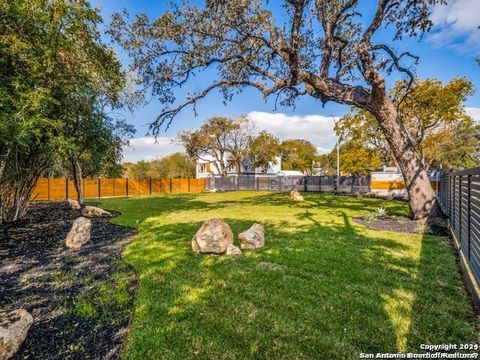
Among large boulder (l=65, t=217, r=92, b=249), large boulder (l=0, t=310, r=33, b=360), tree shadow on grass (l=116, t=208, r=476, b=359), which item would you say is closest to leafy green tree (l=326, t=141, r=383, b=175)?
tree shadow on grass (l=116, t=208, r=476, b=359)

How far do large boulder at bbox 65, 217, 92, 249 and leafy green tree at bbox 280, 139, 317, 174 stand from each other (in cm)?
4765

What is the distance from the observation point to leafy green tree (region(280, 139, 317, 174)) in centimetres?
5228

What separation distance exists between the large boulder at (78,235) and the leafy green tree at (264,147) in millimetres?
28063

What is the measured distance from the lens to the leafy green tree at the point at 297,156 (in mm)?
52281

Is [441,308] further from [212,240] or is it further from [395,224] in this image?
[395,224]

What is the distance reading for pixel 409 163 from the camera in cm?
732

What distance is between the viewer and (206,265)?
389 cm

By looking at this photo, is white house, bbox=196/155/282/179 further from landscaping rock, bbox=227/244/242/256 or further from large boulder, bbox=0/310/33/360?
large boulder, bbox=0/310/33/360

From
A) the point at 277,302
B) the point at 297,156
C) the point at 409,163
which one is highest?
the point at 297,156

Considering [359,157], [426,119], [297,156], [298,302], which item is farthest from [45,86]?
[297,156]

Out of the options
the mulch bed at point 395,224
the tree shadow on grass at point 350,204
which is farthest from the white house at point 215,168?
the mulch bed at point 395,224

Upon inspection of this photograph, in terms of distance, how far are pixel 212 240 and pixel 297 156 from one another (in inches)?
1966

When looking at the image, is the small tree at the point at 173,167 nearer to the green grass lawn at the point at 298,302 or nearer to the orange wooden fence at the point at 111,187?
the orange wooden fence at the point at 111,187

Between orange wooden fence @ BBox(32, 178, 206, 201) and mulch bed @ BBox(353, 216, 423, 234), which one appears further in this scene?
orange wooden fence @ BBox(32, 178, 206, 201)
